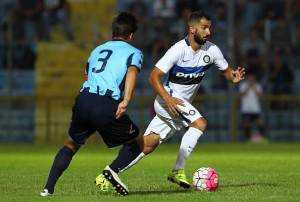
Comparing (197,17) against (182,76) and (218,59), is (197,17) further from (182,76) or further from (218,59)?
(182,76)

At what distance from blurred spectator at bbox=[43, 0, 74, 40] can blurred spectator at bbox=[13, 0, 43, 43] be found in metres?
0.21

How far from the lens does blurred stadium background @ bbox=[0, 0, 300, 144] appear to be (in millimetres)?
25859

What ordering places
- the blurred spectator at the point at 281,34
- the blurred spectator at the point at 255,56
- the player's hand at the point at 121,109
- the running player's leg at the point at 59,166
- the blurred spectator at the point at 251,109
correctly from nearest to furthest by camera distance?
the player's hand at the point at 121,109 → the running player's leg at the point at 59,166 → the blurred spectator at the point at 251,109 → the blurred spectator at the point at 255,56 → the blurred spectator at the point at 281,34

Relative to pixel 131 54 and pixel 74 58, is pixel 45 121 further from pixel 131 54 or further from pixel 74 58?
pixel 131 54

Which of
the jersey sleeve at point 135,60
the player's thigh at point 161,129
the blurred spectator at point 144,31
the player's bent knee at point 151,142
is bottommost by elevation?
the blurred spectator at point 144,31

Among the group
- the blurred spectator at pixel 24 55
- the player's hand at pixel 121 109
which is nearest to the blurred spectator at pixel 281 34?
the blurred spectator at pixel 24 55

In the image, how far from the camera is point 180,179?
10984mm

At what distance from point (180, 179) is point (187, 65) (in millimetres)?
1490

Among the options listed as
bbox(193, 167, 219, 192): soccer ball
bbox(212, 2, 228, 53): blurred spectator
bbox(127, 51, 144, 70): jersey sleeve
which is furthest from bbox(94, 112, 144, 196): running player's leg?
bbox(212, 2, 228, 53): blurred spectator

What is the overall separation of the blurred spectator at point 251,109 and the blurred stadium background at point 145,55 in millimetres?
230

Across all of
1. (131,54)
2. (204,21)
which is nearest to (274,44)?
(204,21)

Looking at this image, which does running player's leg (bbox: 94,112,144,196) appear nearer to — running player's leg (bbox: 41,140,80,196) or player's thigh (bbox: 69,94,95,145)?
player's thigh (bbox: 69,94,95,145)

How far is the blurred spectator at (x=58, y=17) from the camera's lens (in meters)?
26.6

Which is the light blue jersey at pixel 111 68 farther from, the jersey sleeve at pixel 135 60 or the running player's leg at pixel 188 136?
the running player's leg at pixel 188 136
